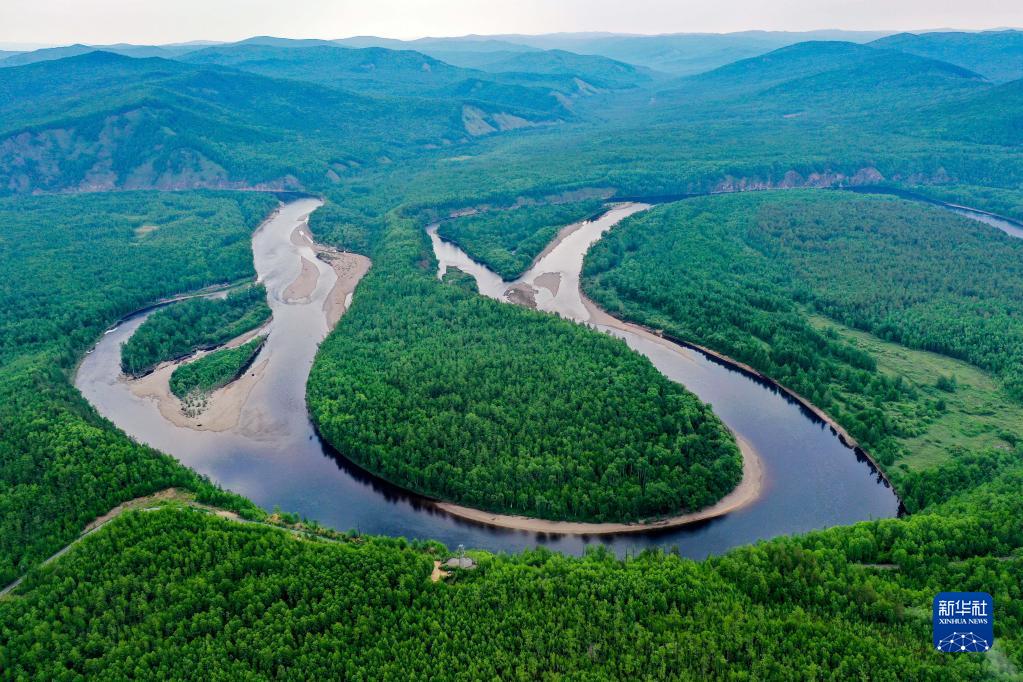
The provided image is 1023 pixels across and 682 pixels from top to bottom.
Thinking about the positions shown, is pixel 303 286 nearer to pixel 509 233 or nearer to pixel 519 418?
pixel 509 233

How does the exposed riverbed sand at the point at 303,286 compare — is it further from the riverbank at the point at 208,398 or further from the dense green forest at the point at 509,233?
the dense green forest at the point at 509,233

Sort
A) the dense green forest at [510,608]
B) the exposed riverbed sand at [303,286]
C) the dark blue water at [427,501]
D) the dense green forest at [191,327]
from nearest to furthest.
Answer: the dense green forest at [510,608] < the dark blue water at [427,501] < the dense green forest at [191,327] < the exposed riverbed sand at [303,286]

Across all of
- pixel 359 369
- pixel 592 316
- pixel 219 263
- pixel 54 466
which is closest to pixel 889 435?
pixel 592 316

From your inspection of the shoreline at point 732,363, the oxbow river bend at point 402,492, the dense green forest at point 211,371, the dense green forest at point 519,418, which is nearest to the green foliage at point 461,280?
the dense green forest at point 519,418

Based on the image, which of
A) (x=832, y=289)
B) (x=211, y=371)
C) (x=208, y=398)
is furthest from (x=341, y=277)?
(x=832, y=289)

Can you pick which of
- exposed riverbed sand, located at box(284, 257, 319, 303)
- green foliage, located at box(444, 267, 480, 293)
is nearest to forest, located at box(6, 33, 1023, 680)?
green foliage, located at box(444, 267, 480, 293)

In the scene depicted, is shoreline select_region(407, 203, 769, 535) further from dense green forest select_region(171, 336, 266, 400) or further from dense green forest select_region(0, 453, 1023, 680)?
dense green forest select_region(171, 336, 266, 400)
